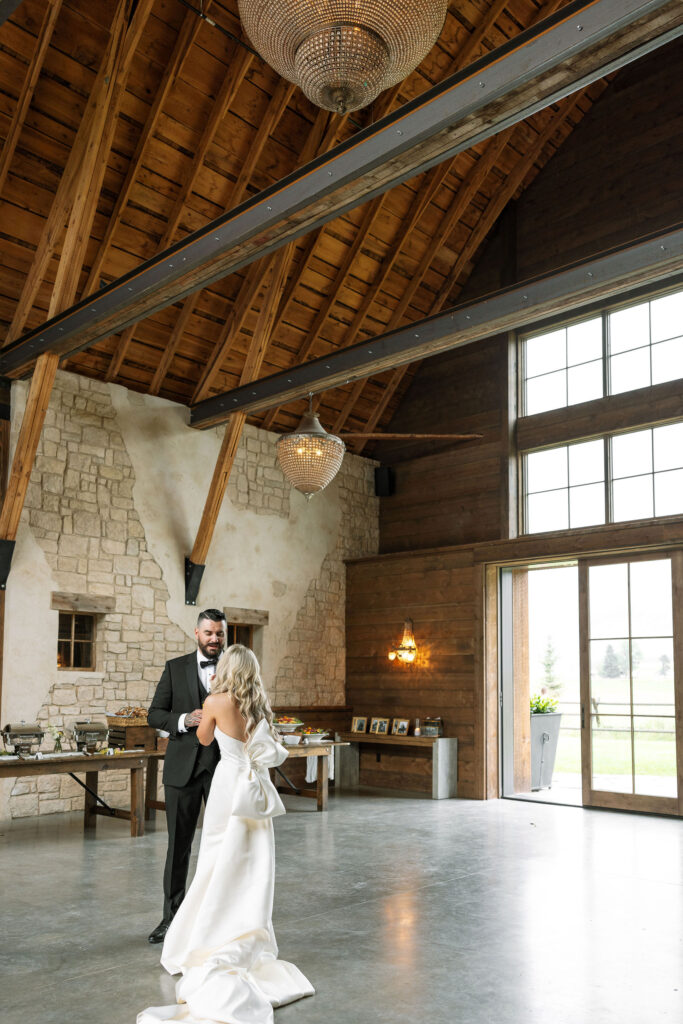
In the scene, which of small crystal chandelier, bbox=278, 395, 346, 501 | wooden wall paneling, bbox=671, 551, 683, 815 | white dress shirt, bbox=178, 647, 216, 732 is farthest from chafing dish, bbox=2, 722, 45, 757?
wooden wall paneling, bbox=671, 551, 683, 815

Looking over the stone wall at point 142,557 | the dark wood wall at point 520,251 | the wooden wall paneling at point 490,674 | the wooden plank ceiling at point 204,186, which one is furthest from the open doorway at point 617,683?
the wooden plank ceiling at point 204,186

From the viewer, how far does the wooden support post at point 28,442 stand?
8.05 m

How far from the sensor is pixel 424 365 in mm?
12148

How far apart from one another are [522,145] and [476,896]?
884cm

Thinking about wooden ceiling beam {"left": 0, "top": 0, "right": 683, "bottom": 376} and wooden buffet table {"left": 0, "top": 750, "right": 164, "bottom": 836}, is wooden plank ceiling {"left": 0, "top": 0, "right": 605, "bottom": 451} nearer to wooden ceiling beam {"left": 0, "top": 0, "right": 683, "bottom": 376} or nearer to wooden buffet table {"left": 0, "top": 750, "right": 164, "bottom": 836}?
wooden ceiling beam {"left": 0, "top": 0, "right": 683, "bottom": 376}

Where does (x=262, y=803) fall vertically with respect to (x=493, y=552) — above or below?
below

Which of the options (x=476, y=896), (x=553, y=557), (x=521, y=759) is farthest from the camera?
(x=521, y=759)

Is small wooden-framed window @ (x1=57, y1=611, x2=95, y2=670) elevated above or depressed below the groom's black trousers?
above

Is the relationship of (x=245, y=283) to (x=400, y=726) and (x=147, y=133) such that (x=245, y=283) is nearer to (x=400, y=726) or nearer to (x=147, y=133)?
(x=147, y=133)

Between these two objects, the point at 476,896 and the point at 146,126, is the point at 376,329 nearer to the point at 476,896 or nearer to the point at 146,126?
the point at 146,126

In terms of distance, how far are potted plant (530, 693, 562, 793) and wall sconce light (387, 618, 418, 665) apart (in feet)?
5.93

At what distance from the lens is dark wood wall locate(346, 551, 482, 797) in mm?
10367

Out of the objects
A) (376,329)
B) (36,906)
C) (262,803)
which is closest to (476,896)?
(262,803)

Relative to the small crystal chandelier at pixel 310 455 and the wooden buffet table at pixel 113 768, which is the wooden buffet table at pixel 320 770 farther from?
the small crystal chandelier at pixel 310 455
